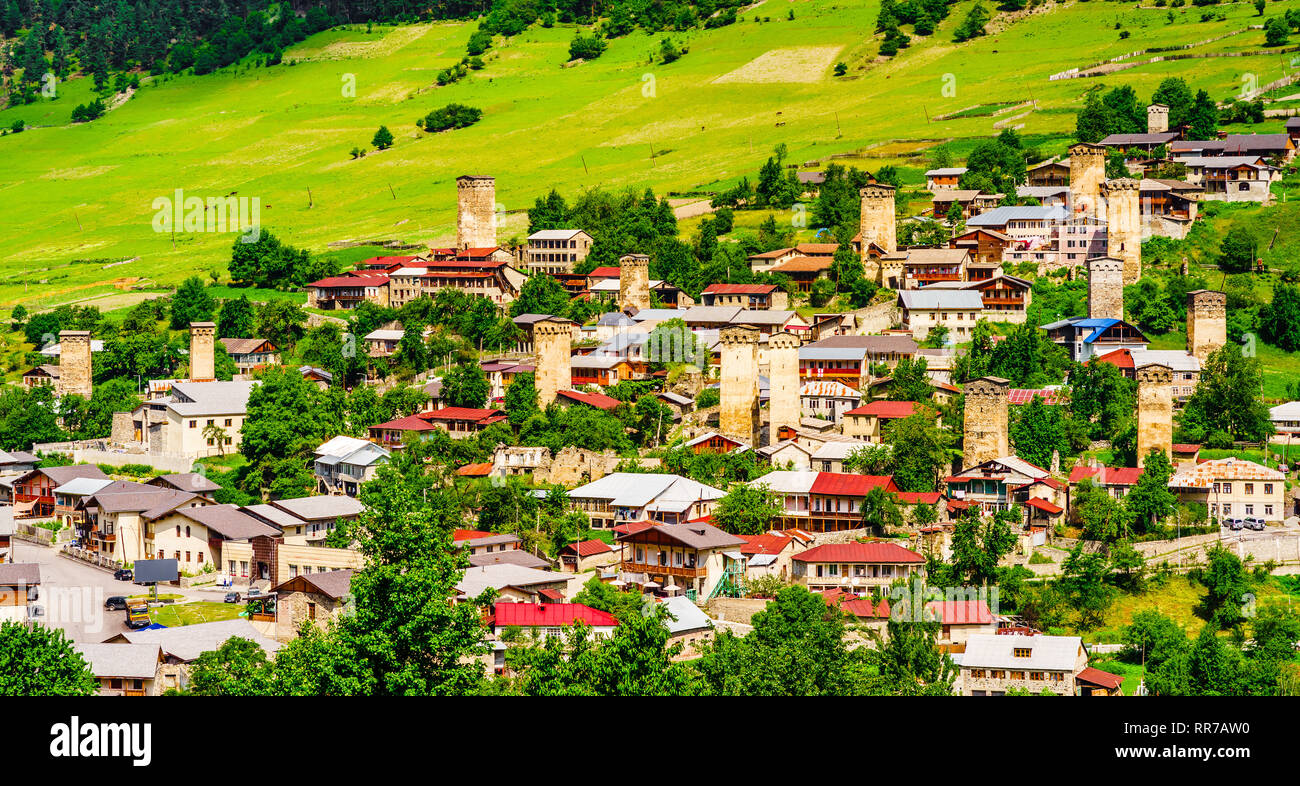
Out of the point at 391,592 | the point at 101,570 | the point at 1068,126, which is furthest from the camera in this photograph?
the point at 1068,126

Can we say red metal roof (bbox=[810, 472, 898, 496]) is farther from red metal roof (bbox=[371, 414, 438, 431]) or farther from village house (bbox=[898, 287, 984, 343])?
red metal roof (bbox=[371, 414, 438, 431])

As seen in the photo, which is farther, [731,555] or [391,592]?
[731,555]

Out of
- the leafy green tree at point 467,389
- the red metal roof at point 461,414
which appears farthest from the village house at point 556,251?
the red metal roof at point 461,414

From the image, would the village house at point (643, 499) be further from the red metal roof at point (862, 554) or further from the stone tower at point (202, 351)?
the stone tower at point (202, 351)
